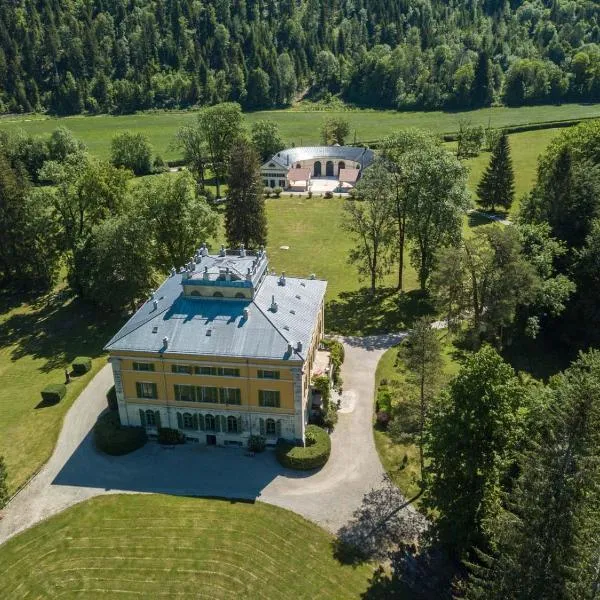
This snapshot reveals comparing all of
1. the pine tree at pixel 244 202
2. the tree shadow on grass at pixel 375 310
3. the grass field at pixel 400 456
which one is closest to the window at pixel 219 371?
the grass field at pixel 400 456

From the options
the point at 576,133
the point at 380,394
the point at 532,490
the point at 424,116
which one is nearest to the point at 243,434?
the point at 380,394

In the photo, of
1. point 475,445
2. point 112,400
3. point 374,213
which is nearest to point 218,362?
point 112,400

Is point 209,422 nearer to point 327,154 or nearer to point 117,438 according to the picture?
point 117,438

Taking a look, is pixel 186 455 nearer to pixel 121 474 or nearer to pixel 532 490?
pixel 121 474

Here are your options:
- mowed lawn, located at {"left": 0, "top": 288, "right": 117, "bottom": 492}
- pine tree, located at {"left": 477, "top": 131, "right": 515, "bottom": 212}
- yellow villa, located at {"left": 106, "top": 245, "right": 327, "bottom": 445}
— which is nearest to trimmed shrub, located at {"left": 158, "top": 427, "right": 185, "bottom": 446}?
yellow villa, located at {"left": 106, "top": 245, "right": 327, "bottom": 445}

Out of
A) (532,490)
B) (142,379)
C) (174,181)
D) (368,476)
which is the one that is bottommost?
(368,476)

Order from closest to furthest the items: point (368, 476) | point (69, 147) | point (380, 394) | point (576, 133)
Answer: point (368, 476)
point (380, 394)
point (576, 133)
point (69, 147)
